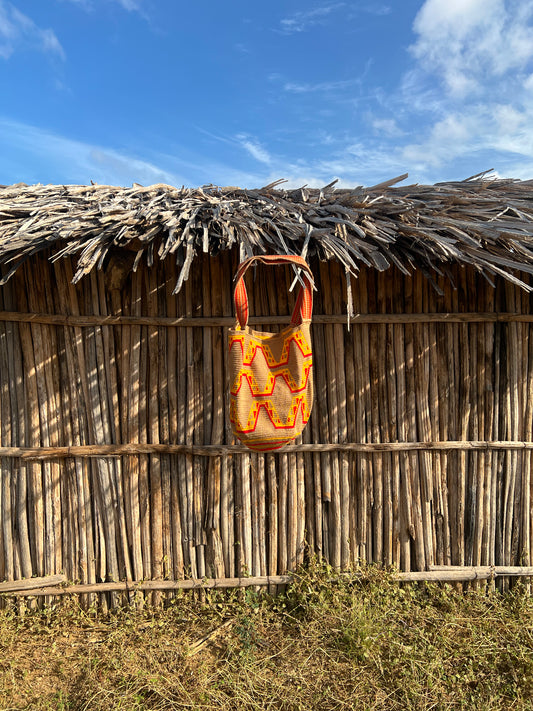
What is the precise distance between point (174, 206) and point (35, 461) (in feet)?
7.19

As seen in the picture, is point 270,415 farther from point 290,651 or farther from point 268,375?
point 290,651

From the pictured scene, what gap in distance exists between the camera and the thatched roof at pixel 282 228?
129 inches

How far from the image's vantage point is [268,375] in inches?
115

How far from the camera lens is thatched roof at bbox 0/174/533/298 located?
3.28 m

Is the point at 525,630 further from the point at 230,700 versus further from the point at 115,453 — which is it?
the point at 115,453

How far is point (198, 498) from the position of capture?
375 centimetres

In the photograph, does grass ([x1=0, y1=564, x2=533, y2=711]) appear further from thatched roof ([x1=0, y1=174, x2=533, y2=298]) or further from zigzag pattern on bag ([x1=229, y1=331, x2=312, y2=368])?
thatched roof ([x1=0, y1=174, x2=533, y2=298])

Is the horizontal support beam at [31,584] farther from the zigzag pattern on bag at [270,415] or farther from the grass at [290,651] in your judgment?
the zigzag pattern on bag at [270,415]

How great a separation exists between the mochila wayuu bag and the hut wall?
771 mm

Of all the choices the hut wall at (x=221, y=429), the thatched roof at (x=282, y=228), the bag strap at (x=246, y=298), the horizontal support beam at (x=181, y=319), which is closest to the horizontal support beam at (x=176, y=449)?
the hut wall at (x=221, y=429)

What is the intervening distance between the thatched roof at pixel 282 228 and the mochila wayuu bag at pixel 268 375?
0.46m

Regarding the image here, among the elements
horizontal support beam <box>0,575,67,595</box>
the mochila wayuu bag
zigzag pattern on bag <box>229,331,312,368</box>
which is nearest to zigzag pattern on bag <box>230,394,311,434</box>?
the mochila wayuu bag

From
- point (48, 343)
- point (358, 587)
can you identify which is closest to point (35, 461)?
point (48, 343)

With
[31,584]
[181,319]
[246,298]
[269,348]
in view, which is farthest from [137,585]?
[246,298]
